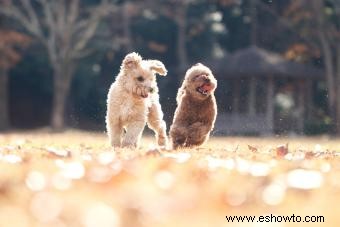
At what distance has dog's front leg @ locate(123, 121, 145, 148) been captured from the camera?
852cm

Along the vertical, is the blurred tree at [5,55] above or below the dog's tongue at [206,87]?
above

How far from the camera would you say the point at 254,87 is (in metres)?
34.8

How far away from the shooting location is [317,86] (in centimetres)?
3828

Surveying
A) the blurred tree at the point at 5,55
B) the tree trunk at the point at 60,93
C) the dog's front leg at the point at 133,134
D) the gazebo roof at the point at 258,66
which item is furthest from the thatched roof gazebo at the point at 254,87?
the dog's front leg at the point at 133,134

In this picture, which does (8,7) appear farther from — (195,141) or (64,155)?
(64,155)

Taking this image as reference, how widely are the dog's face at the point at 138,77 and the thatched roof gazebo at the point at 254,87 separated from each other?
21.8 m

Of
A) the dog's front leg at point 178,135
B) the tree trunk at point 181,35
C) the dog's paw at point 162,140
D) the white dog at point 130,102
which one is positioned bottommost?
the dog's paw at point 162,140

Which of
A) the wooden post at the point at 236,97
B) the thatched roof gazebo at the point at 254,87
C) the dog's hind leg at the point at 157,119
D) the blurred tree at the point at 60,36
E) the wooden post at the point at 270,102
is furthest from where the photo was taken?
the wooden post at the point at 236,97

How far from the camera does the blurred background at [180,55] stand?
103ft

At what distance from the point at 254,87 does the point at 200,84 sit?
1041 inches

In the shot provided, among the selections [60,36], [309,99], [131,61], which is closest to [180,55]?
[309,99]

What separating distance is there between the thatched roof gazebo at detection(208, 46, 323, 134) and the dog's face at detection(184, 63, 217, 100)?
21.9 metres

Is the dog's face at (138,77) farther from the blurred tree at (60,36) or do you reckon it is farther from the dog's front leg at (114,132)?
the blurred tree at (60,36)

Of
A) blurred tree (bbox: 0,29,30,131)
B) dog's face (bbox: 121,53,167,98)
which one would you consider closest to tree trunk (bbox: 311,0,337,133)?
blurred tree (bbox: 0,29,30,131)
